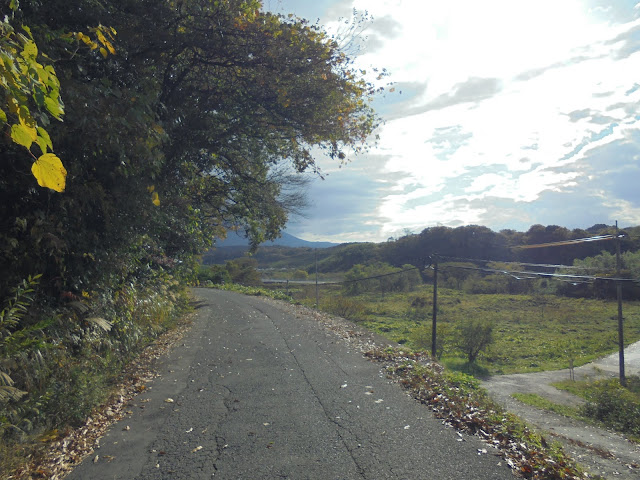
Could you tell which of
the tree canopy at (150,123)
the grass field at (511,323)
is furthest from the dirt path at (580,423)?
the tree canopy at (150,123)

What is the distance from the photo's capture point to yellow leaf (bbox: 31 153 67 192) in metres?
1.77

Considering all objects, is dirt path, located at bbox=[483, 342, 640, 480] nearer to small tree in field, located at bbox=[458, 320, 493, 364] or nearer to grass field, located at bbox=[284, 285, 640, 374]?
grass field, located at bbox=[284, 285, 640, 374]

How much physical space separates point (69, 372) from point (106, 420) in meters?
0.75

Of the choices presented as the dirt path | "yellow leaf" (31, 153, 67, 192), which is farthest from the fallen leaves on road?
"yellow leaf" (31, 153, 67, 192)

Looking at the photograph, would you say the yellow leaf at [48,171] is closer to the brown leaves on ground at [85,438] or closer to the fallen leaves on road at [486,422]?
the brown leaves on ground at [85,438]

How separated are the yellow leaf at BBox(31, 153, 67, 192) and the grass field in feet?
64.1

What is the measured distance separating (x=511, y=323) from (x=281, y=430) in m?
31.8

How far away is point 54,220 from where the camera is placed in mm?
5363

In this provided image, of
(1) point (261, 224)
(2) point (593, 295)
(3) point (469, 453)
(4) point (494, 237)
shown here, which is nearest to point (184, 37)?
(1) point (261, 224)

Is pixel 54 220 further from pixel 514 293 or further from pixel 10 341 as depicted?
pixel 514 293

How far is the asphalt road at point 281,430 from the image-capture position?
13.6 feet

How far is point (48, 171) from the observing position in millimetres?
1801

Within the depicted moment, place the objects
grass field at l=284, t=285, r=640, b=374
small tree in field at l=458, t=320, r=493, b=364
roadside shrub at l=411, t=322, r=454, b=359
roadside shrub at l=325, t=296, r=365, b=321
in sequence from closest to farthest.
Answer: small tree in field at l=458, t=320, r=493, b=364 → roadside shrub at l=411, t=322, r=454, b=359 → grass field at l=284, t=285, r=640, b=374 → roadside shrub at l=325, t=296, r=365, b=321

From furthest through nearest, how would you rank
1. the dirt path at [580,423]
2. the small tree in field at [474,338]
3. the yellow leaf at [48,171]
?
the small tree in field at [474,338]
the dirt path at [580,423]
the yellow leaf at [48,171]
